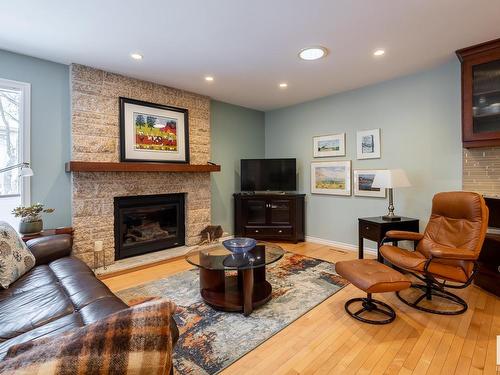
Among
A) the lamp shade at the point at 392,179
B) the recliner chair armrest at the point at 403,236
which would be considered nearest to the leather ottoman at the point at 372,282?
the recliner chair armrest at the point at 403,236

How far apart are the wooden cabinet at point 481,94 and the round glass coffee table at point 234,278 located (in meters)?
2.47

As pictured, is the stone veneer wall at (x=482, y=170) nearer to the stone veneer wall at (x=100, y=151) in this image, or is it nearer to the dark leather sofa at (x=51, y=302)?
the dark leather sofa at (x=51, y=302)

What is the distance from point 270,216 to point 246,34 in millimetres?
3016

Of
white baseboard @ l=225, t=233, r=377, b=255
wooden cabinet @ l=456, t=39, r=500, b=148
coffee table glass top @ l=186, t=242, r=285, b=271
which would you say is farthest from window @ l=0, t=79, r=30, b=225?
wooden cabinet @ l=456, t=39, r=500, b=148

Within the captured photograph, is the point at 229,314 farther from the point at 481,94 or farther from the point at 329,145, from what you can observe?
the point at 481,94

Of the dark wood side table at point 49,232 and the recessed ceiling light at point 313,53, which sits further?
the recessed ceiling light at point 313,53

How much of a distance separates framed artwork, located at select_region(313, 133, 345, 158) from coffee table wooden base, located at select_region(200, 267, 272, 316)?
253cm

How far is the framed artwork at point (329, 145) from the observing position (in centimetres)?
430

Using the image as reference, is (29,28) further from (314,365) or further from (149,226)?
(314,365)

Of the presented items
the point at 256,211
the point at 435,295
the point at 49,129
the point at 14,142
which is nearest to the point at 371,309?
the point at 435,295

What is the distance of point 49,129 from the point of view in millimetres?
3066

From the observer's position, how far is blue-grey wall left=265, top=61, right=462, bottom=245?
3258mm

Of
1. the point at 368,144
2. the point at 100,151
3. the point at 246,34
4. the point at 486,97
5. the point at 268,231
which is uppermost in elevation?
the point at 246,34

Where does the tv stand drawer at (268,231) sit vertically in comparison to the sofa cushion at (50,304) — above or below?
below
